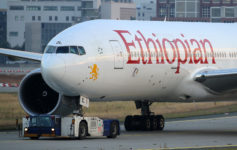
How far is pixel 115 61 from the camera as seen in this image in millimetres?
30562

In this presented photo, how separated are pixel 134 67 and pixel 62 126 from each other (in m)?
4.59


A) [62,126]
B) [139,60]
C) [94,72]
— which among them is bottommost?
[62,126]

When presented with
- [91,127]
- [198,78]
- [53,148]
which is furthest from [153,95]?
[53,148]

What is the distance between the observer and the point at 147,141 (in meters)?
29.1

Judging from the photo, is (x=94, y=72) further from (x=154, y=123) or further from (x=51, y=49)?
(x=154, y=123)

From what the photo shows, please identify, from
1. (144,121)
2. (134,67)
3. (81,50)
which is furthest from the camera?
(144,121)

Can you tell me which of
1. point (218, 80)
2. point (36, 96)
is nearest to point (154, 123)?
point (218, 80)

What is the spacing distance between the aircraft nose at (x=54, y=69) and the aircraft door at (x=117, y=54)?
112 inches

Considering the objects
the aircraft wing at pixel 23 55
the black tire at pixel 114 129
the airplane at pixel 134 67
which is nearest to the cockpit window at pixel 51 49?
the airplane at pixel 134 67

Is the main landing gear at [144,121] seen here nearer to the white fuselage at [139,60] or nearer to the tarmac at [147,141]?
the tarmac at [147,141]

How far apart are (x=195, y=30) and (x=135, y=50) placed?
16.4 feet

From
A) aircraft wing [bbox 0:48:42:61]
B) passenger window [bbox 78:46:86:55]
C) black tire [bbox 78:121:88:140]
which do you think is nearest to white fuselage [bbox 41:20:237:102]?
passenger window [bbox 78:46:86:55]

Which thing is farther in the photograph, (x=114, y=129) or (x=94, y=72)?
(x=114, y=129)

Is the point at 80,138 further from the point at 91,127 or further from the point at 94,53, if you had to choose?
the point at 94,53
